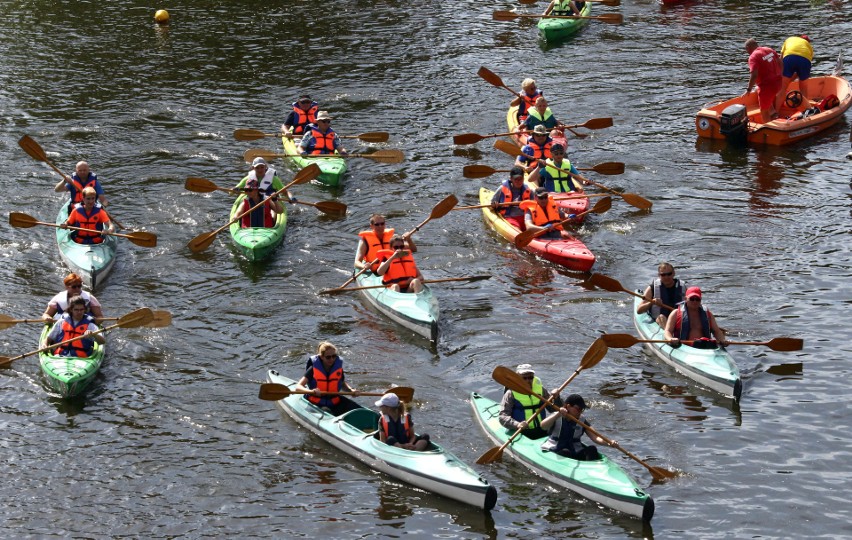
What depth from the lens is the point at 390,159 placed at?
80.5ft

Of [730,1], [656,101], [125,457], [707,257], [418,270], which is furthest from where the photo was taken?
[730,1]

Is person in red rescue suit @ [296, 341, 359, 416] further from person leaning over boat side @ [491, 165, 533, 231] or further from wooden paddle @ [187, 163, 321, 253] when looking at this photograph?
person leaning over boat side @ [491, 165, 533, 231]

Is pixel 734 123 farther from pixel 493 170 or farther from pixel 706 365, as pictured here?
pixel 706 365

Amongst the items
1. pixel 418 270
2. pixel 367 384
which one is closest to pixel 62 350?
pixel 367 384

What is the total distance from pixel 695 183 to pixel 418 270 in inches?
292

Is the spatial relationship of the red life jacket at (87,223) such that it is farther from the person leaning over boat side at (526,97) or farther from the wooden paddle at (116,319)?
the person leaning over boat side at (526,97)

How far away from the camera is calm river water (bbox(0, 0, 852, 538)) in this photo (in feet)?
47.8

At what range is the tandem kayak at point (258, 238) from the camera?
2077 centimetres

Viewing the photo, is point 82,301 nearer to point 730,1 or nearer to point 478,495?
point 478,495

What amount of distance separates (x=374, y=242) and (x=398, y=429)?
5516 millimetres

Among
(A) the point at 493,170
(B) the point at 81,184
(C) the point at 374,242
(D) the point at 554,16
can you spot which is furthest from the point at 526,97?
(B) the point at 81,184

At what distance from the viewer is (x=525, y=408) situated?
1529 cm

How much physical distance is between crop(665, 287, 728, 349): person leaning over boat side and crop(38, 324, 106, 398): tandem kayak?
8.16 m

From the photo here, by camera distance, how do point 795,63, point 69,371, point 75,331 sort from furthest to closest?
point 795,63 < point 75,331 < point 69,371
